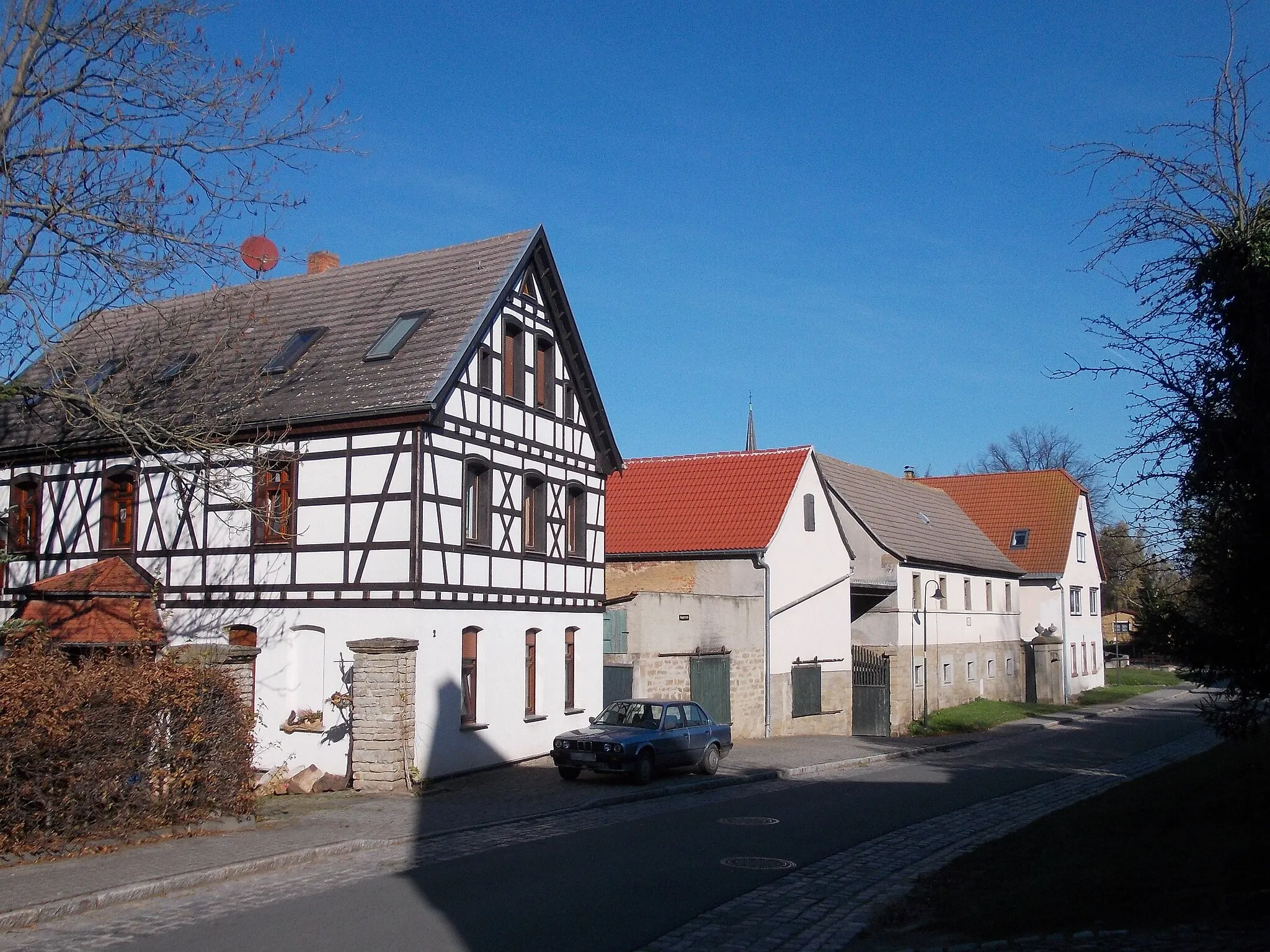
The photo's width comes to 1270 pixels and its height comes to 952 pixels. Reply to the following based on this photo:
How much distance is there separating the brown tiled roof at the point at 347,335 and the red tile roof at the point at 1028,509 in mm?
31692

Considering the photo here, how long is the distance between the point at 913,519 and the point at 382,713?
29.6 metres

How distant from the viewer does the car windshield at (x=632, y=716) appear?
69.6 ft

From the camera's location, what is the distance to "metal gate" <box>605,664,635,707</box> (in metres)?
26.9

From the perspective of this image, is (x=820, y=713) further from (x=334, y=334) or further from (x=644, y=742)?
(x=334, y=334)

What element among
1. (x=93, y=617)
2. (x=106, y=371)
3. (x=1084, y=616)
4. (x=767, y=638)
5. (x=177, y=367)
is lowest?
(x=767, y=638)

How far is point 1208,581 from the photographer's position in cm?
924

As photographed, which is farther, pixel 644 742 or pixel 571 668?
pixel 571 668

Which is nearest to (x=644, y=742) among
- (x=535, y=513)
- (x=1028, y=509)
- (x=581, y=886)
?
(x=535, y=513)

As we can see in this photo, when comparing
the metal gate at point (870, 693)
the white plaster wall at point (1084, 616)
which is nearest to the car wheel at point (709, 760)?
the metal gate at point (870, 693)

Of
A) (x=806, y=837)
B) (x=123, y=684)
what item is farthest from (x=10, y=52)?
(x=806, y=837)

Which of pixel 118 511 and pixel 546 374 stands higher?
pixel 546 374

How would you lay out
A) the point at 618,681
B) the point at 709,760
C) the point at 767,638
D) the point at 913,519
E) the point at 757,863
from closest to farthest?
the point at 757,863 → the point at 709,760 → the point at 618,681 → the point at 767,638 → the point at 913,519

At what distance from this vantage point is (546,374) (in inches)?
984

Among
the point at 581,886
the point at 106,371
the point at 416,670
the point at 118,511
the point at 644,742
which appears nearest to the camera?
the point at 581,886
